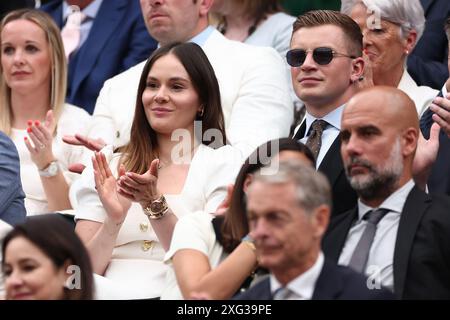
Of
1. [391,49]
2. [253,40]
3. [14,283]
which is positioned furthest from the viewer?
[253,40]

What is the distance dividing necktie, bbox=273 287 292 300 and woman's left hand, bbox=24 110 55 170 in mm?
2593

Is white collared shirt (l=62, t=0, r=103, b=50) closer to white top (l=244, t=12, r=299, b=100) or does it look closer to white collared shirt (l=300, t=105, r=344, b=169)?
white top (l=244, t=12, r=299, b=100)

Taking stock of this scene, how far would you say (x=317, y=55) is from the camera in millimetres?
6262

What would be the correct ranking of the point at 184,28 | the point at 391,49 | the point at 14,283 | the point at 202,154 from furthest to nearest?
1. the point at 184,28
2. the point at 391,49
3. the point at 202,154
4. the point at 14,283

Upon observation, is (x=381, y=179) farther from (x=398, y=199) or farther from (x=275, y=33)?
(x=275, y=33)

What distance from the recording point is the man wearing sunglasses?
20.4ft

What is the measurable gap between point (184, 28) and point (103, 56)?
0.94 metres

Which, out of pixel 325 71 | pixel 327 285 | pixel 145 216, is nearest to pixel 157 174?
pixel 145 216

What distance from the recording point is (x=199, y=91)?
6410 mm

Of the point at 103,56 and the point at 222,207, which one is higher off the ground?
the point at 103,56

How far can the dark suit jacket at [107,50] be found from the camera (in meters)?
8.09
